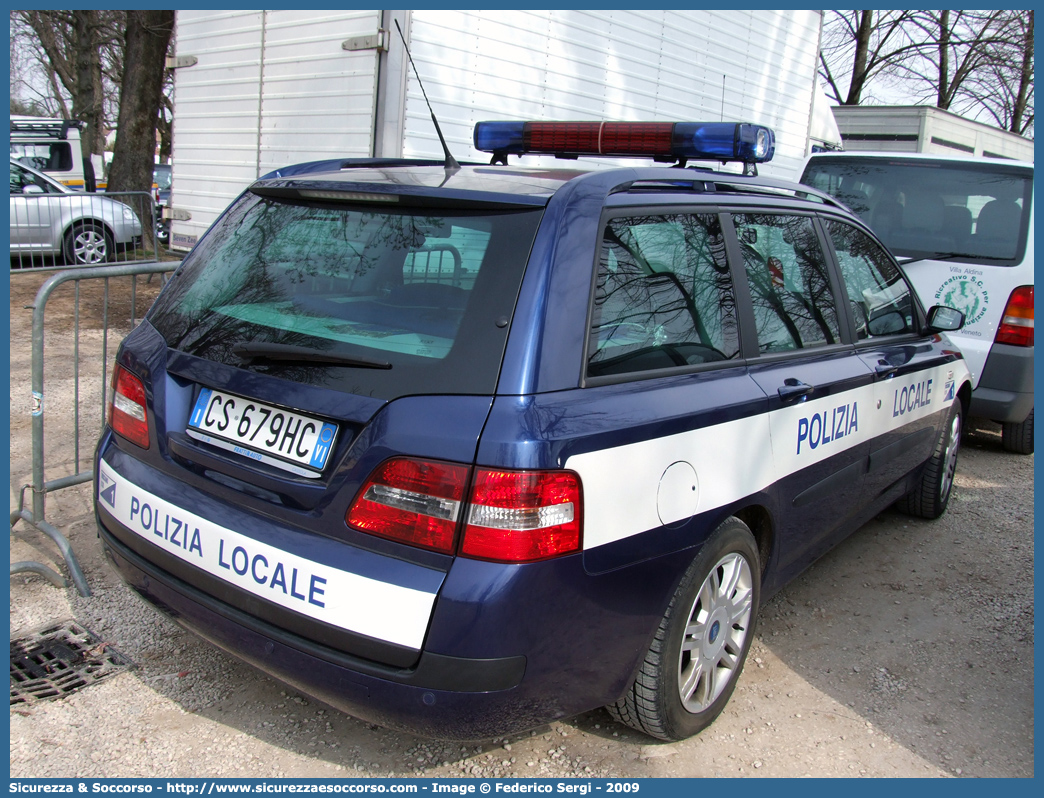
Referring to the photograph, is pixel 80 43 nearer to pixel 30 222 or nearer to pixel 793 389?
pixel 30 222

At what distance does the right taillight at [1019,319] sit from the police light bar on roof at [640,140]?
355cm

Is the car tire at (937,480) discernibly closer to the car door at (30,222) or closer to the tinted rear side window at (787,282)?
the tinted rear side window at (787,282)

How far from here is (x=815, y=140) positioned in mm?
10703

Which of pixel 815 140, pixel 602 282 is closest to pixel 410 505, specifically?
pixel 602 282

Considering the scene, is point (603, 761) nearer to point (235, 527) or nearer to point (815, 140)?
point (235, 527)

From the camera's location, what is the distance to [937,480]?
4.86m

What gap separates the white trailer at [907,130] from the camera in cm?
1462

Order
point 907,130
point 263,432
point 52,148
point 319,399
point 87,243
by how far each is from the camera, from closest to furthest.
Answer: point 319,399 → point 263,432 → point 87,243 → point 907,130 → point 52,148

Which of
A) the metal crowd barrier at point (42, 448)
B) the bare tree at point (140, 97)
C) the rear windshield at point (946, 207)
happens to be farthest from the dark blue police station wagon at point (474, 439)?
the bare tree at point (140, 97)

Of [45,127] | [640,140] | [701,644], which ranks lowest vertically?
[701,644]

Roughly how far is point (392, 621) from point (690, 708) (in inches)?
45.1

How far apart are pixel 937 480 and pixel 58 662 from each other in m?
4.35

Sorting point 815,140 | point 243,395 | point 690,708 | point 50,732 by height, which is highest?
point 815,140

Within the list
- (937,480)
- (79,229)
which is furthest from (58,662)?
(79,229)
